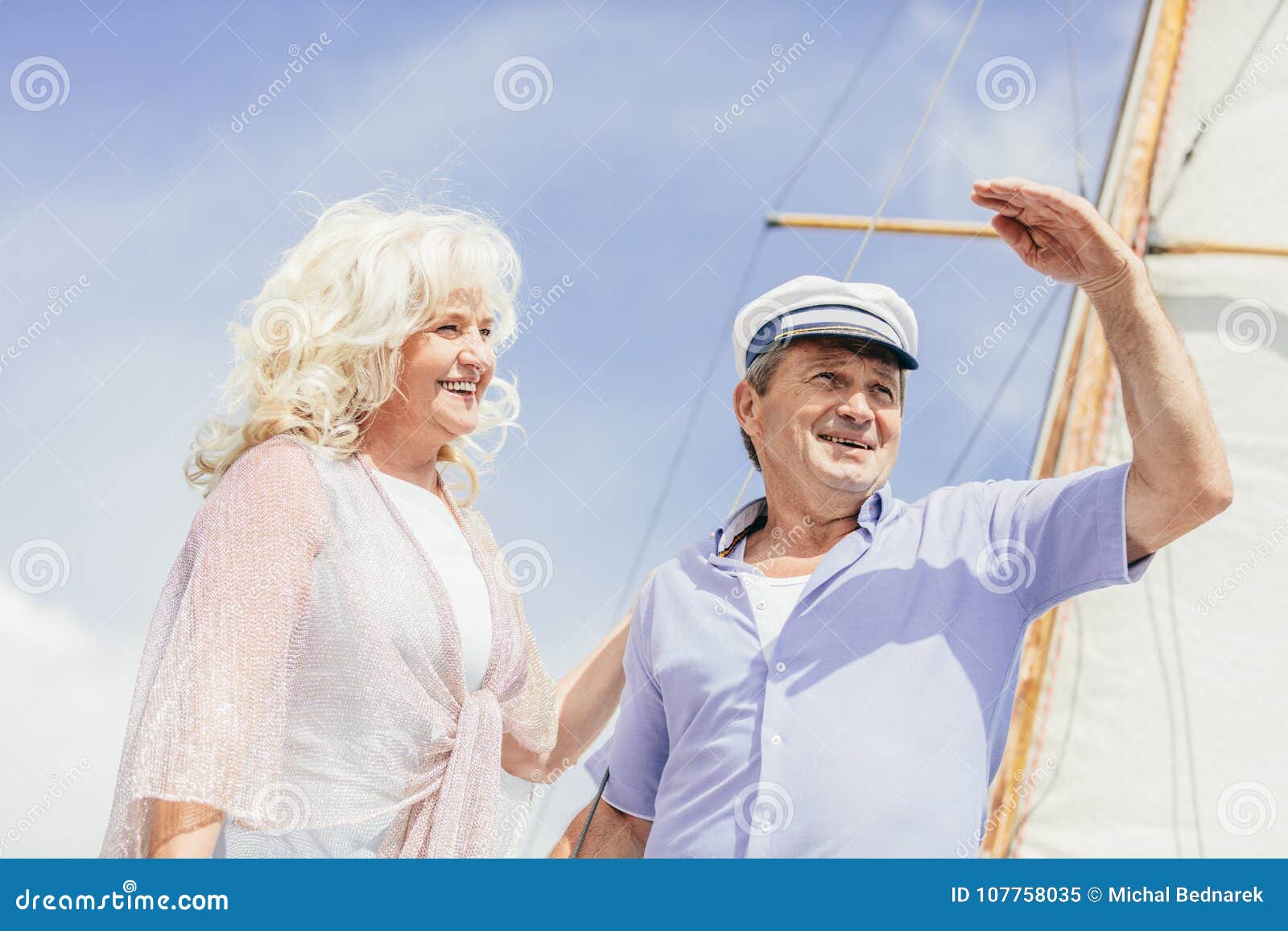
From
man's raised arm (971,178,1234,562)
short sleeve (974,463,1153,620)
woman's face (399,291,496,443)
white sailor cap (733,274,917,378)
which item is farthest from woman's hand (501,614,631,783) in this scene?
man's raised arm (971,178,1234,562)

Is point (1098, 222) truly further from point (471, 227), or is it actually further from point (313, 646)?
point (313, 646)

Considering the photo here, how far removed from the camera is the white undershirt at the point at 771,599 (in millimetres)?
2062

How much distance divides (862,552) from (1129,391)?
54cm

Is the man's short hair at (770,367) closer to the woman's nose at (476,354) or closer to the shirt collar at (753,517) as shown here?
the shirt collar at (753,517)

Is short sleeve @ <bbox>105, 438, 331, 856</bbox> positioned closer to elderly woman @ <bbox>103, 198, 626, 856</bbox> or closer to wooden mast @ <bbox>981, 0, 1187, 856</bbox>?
elderly woman @ <bbox>103, 198, 626, 856</bbox>

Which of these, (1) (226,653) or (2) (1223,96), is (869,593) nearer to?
(1) (226,653)

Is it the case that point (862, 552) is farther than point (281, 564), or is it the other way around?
point (862, 552)

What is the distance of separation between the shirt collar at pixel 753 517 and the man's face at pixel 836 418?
30 millimetres

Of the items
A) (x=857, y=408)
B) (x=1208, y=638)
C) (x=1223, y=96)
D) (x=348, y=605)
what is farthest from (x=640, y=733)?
(x=1223, y=96)

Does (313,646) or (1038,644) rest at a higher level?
(1038,644)

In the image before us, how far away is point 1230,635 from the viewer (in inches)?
229

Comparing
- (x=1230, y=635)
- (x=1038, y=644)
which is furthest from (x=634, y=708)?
(x=1230, y=635)

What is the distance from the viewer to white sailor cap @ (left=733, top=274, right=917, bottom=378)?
2.26 m

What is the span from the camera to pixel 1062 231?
184cm
